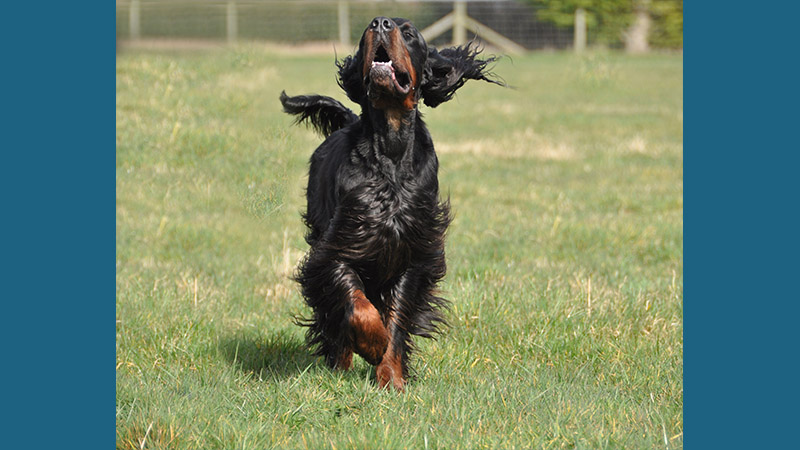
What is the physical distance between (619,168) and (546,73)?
10620 mm

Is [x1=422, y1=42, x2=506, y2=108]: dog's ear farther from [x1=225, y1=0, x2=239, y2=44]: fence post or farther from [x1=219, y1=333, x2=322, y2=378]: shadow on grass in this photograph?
[x1=219, y1=333, x2=322, y2=378]: shadow on grass

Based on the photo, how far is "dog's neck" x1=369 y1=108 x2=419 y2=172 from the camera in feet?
12.2

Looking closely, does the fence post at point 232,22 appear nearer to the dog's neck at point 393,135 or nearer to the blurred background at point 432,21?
the blurred background at point 432,21

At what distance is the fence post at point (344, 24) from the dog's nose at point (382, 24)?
5615 mm

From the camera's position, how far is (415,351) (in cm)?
417

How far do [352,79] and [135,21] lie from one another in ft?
3.64

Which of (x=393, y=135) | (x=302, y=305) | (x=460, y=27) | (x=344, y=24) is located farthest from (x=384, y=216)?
(x=460, y=27)

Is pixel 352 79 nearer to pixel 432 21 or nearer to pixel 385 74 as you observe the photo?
pixel 385 74

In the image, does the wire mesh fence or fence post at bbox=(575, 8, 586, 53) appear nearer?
the wire mesh fence

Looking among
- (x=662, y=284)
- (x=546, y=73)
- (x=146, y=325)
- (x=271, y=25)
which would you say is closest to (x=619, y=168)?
(x=662, y=284)

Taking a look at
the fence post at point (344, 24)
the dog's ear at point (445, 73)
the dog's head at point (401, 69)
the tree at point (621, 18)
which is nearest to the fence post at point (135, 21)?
the dog's head at point (401, 69)

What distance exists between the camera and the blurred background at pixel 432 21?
3.60 meters

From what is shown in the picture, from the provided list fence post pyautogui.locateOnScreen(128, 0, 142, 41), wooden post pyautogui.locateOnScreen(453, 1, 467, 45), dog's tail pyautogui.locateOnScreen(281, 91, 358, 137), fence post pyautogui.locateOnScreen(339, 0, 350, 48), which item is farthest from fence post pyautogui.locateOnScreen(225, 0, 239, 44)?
wooden post pyautogui.locateOnScreen(453, 1, 467, 45)

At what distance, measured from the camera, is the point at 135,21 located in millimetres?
3266
